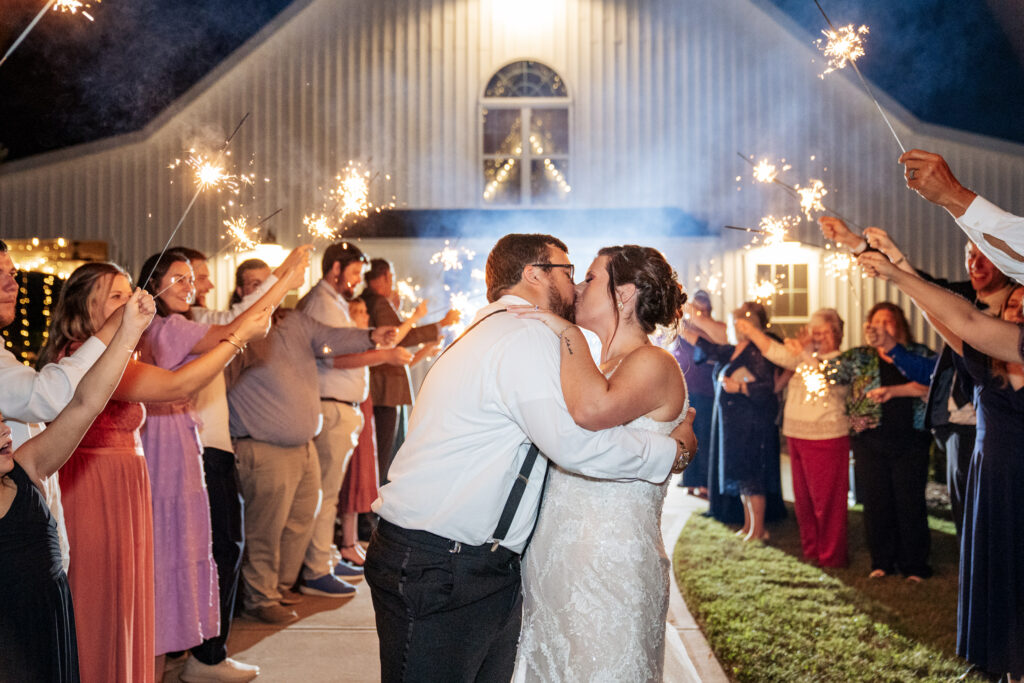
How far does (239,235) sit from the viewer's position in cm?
467

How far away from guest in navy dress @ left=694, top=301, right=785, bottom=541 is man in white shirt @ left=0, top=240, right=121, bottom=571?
22.0 feet

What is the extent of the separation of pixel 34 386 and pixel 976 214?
11.0 ft

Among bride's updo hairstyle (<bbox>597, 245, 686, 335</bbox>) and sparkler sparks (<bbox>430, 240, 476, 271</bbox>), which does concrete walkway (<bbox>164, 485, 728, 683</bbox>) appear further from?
sparkler sparks (<bbox>430, 240, 476, 271</bbox>)

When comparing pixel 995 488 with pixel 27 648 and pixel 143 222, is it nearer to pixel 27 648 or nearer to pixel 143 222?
pixel 27 648

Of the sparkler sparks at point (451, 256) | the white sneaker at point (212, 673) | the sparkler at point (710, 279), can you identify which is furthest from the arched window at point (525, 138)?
the white sneaker at point (212, 673)

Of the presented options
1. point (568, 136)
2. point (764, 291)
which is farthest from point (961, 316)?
point (568, 136)

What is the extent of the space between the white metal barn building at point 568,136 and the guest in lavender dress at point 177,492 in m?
11.4

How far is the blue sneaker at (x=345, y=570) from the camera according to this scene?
743cm

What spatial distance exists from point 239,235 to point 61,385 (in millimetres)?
1776

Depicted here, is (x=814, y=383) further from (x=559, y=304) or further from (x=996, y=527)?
(x=559, y=304)

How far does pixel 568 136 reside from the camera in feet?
54.3

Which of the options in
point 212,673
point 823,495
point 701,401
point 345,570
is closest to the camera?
point 212,673

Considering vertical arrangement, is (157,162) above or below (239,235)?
above

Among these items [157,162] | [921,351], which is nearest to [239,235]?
[921,351]
